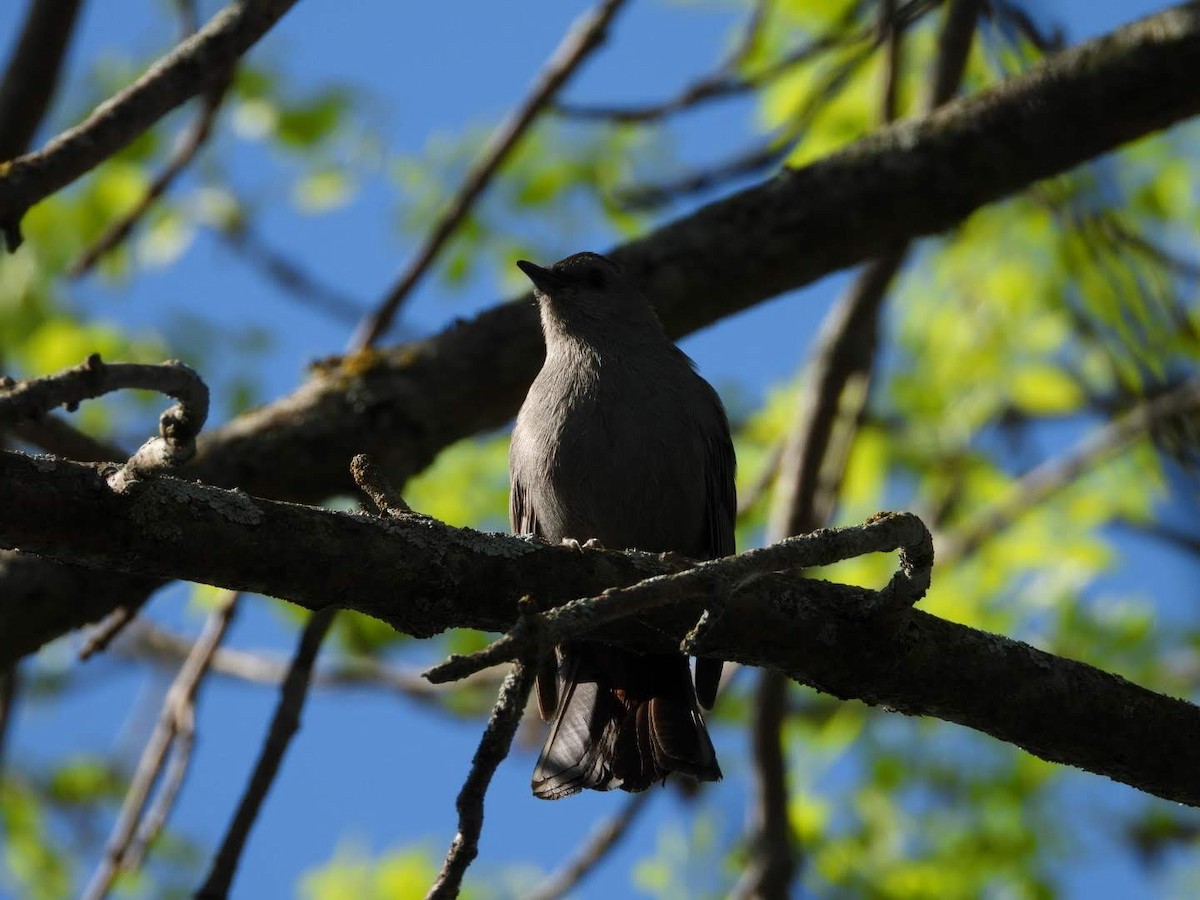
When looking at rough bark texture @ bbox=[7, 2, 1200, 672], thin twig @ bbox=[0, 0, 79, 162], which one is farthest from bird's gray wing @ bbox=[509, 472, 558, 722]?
thin twig @ bbox=[0, 0, 79, 162]

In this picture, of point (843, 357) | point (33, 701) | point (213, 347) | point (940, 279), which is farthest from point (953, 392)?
point (33, 701)

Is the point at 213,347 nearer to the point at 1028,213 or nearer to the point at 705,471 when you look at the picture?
the point at 705,471

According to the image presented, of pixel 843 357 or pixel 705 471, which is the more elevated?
pixel 843 357

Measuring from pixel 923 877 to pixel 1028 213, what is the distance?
3.97 m

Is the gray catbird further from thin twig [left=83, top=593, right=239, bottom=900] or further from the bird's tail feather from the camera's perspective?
thin twig [left=83, top=593, right=239, bottom=900]

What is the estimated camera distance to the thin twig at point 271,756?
4.01 metres

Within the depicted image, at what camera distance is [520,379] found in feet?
16.5

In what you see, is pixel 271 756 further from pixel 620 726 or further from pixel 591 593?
pixel 591 593

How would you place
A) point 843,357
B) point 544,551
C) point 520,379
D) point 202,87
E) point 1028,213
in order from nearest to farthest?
point 544,551
point 202,87
point 520,379
point 843,357
point 1028,213

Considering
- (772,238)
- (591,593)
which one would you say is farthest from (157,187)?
(591,593)

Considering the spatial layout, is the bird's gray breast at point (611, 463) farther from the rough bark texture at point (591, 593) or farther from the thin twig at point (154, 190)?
the thin twig at point (154, 190)

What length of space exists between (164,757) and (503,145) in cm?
283

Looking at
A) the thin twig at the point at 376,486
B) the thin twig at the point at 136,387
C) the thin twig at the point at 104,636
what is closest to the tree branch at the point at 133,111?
the thin twig at the point at 136,387

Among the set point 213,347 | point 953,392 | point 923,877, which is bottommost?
point 923,877
